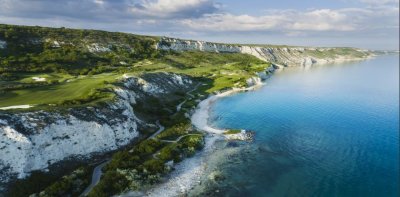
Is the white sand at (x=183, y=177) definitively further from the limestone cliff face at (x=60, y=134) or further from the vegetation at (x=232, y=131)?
the limestone cliff face at (x=60, y=134)

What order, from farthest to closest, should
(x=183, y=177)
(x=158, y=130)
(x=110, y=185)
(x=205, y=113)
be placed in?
1. (x=205, y=113)
2. (x=158, y=130)
3. (x=183, y=177)
4. (x=110, y=185)

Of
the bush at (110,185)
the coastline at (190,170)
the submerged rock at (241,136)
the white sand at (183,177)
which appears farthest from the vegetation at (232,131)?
the bush at (110,185)

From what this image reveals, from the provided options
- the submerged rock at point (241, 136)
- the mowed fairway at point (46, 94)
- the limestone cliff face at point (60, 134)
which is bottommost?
the submerged rock at point (241, 136)

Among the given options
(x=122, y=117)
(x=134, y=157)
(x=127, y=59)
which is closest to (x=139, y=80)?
(x=122, y=117)

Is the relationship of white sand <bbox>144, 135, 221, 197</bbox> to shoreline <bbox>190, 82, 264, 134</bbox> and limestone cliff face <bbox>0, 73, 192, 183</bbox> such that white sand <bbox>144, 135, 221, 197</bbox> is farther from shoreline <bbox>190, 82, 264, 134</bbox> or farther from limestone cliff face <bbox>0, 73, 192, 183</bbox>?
shoreline <bbox>190, 82, 264, 134</bbox>

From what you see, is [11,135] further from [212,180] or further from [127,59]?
[127,59]

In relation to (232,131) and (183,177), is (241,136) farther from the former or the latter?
(183,177)

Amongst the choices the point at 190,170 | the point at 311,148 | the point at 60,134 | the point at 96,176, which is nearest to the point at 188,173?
the point at 190,170

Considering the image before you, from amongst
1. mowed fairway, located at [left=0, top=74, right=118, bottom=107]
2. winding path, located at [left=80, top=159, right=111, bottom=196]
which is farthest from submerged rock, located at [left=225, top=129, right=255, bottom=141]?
mowed fairway, located at [left=0, top=74, right=118, bottom=107]
